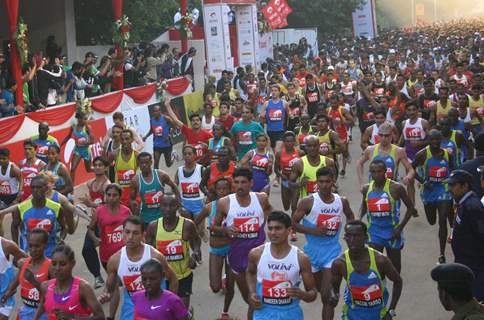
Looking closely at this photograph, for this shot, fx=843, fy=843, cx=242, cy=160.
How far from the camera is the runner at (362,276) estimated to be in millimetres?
6938

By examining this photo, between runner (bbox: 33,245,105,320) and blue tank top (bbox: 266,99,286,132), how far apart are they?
10623 mm

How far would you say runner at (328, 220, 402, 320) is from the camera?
6.94 metres

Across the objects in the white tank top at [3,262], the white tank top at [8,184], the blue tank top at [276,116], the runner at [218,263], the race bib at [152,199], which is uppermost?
the blue tank top at [276,116]

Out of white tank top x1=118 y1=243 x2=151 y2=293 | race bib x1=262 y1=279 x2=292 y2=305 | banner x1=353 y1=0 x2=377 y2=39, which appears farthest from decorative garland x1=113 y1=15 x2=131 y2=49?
banner x1=353 y1=0 x2=377 y2=39

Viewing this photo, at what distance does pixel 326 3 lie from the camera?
173 feet

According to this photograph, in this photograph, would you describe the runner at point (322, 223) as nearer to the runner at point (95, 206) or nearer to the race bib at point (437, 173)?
the runner at point (95, 206)

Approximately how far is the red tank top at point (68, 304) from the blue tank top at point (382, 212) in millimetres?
3865

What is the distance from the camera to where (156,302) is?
246 inches

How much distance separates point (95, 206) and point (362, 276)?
4255mm

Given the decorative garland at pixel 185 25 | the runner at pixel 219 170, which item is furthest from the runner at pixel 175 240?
the decorative garland at pixel 185 25

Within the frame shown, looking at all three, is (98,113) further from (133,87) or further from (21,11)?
(21,11)

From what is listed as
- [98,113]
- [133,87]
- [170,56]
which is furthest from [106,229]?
[170,56]

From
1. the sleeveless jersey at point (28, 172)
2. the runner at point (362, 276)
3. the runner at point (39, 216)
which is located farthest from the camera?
the sleeveless jersey at point (28, 172)

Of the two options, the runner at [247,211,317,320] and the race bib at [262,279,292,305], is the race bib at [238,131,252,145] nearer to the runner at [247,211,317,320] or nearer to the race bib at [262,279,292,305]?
the runner at [247,211,317,320]
